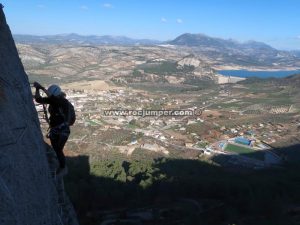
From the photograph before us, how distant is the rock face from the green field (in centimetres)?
5063

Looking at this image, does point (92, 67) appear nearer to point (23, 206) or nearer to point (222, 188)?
point (222, 188)

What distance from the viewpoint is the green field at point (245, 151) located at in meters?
55.3

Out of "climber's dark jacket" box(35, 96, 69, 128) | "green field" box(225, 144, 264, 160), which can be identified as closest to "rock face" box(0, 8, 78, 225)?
"climber's dark jacket" box(35, 96, 69, 128)

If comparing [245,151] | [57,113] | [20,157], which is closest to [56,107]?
[57,113]

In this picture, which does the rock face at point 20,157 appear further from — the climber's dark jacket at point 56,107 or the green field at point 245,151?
the green field at point 245,151

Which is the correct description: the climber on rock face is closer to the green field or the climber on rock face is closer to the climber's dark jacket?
the climber's dark jacket

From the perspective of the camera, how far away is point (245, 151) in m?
57.9

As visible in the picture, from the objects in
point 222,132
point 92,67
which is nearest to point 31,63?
point 92,67

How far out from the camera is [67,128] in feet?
22.6

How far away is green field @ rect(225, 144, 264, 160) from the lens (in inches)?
2177

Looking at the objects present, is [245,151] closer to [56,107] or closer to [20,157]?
[56,107]

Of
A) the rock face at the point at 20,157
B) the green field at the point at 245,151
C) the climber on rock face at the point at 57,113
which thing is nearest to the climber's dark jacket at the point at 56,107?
the climber on rock face at the point at 57,113

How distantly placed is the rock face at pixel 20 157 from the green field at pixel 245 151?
50.6 m

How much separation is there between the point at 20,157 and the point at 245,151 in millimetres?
55013
